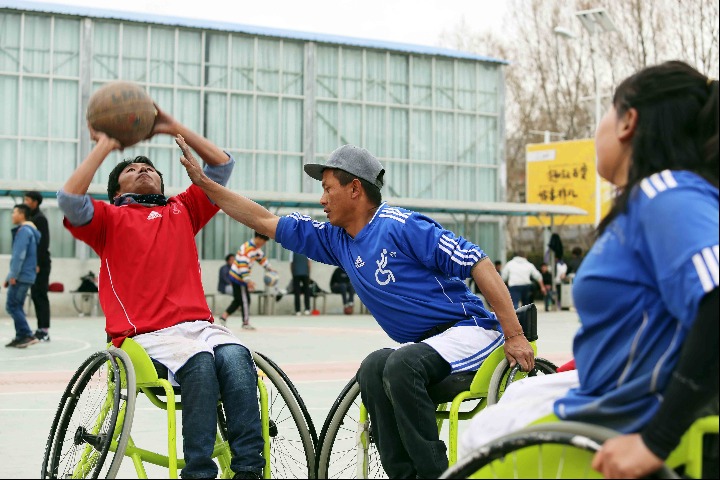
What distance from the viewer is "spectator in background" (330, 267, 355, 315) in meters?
24.4

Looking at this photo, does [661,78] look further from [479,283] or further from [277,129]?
[277,129]

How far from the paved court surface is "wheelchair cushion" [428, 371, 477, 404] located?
114cm

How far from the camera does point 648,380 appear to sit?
8.34 ft

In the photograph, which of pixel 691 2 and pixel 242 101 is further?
pixel 691 2

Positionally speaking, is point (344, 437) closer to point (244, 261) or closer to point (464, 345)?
point (464, 345)

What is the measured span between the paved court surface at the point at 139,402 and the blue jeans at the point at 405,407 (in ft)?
3.22


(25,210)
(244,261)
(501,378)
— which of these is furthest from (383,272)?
(244,261)

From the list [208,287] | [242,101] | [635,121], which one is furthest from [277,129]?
[635,121]

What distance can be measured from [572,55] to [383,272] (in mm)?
38406

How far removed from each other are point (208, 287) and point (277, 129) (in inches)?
218

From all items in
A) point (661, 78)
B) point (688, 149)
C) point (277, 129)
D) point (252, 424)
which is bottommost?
point (252, 424)

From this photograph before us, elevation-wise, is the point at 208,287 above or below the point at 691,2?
below

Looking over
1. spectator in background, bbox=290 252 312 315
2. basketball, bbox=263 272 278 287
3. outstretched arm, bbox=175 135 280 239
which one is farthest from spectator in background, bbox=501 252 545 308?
outstretched arm, bbox=175 135 280 239

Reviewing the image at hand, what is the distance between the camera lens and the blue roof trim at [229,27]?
26.1 meters
